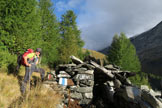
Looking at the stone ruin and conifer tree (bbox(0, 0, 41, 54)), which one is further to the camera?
conifer tree (bbox(0, 0, 41, 54))

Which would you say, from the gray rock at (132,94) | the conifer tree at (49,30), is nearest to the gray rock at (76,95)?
the gray rock at (132,94)

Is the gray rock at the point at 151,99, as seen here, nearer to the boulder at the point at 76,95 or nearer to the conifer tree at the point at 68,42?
the boulder at the point at 76,95

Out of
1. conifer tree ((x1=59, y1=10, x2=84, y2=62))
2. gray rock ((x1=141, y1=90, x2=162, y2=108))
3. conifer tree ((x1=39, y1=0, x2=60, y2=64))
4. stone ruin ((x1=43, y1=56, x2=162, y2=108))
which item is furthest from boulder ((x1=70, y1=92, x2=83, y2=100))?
conifer tree ((x1=59, y1=10, x2=84, y2=62))

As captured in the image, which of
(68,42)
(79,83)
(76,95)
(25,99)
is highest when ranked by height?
(68,42)

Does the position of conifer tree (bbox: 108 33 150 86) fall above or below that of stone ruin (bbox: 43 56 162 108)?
above

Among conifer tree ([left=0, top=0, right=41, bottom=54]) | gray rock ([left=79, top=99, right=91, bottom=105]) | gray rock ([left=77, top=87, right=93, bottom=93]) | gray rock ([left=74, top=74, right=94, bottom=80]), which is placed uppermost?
conifer tree ([left=0, top=0, right=41, bottom=54])

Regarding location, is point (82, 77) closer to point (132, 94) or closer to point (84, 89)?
point (84, 89)

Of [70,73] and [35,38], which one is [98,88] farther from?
[35,38]

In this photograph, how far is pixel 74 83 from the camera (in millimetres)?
5414

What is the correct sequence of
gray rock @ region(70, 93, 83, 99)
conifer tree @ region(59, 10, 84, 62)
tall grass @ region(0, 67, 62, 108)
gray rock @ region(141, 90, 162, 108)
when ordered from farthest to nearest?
conifer tree @ region(59, 10, 84, 62) → gray rock @ region(70, 93, 83, 99) → tall grass @ region(0, 67, 62, 108) → gray rock @ region(141, 90, 162, 108)

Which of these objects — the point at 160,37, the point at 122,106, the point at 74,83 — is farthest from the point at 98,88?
the point at 160,37

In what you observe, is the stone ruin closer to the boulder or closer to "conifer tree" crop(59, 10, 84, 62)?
the boulder

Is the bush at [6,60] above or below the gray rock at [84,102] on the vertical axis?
above

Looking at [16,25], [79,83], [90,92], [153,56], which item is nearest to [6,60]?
[16,25]
